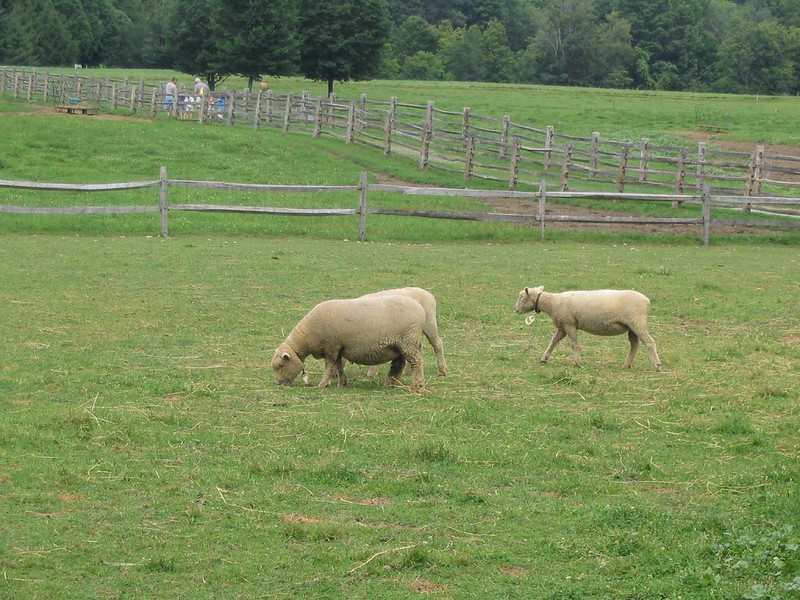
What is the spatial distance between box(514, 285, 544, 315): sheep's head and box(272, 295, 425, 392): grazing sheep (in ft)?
5.77

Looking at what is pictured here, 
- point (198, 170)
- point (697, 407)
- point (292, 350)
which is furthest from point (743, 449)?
point (198, 170)

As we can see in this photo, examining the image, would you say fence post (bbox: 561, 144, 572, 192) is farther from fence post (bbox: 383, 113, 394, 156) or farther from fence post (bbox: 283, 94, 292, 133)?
fence post (bbox: 283, 94, 292, 133)

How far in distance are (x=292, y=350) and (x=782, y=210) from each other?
69.3 feet

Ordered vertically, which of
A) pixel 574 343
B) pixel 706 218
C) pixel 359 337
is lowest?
pixel 574 343

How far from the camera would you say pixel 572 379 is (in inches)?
427

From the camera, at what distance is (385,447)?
326 inches

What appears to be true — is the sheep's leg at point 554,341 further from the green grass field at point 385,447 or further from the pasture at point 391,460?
the pasture at point 391,460

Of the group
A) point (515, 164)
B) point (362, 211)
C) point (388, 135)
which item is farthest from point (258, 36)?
point (362, 211)

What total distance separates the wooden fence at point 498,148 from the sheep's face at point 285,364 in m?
16.9

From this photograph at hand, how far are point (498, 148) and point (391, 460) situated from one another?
32651 mm

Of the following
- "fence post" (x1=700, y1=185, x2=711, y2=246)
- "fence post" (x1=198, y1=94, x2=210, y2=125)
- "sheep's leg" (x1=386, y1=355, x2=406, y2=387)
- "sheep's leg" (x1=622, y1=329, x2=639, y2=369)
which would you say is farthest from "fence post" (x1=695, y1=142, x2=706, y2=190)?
"sheep's leg" (x1=386, y1=355, x2=406, y2=387)

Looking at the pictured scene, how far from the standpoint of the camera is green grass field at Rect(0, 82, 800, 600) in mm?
6105

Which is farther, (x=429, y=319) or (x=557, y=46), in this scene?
(x=557, y=46)

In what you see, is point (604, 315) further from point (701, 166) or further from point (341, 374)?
point (701, 166)
